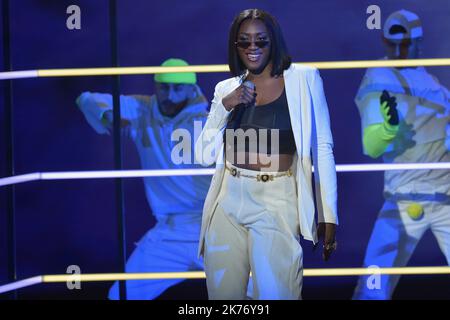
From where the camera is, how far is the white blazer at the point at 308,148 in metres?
2.70

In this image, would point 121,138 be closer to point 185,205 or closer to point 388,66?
point 185,205

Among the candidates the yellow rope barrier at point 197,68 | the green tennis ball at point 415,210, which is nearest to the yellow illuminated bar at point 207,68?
the yellow rope barrier at point 197,68

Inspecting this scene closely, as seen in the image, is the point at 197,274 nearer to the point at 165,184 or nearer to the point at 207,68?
the point at 165,184

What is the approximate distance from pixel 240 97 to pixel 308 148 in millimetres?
251

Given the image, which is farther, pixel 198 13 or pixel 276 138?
pixel 198 13

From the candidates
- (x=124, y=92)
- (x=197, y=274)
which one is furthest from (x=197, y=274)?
(x=124, y=92)

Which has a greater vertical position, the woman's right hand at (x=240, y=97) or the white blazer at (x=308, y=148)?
the woman's right hand at (x=240, y=97)

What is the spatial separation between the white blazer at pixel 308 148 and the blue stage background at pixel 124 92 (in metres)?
0.90

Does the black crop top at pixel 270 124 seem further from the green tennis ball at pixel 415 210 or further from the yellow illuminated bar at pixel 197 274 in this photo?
the green tennis ball at pixel 415 210

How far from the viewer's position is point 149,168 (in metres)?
3.68

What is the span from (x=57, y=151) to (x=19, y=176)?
226 millimetres
